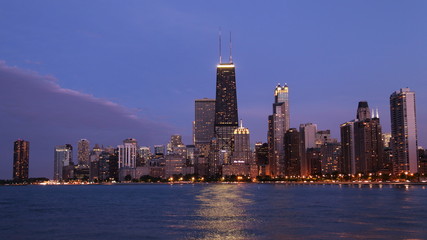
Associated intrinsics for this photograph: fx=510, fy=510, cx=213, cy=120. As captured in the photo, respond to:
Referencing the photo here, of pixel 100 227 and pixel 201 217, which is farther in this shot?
pixel 201 217

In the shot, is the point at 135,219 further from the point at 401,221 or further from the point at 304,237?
the point at 401,221

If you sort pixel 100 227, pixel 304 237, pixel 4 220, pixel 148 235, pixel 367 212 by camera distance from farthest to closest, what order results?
pixel 367 212 → pixel 4 220 → pixel 100 227 → pixel 148 235 → pixel 304 237

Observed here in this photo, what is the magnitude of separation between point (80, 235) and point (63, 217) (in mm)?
27125

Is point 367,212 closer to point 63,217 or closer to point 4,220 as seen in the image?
point 63,217

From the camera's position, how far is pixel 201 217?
260ft

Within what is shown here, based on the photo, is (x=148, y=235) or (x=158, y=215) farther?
(x=158, y=215)

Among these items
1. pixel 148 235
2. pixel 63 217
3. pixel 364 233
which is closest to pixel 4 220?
pixel 63 217

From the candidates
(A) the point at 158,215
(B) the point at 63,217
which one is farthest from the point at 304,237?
(B) the point at 63,217

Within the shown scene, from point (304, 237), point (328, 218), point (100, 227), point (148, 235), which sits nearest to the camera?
point (304, 237)

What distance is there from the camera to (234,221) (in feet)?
238

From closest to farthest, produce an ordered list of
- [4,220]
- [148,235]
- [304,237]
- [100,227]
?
1. [304,237]
2. [148,235]
3. [100,227]
4. [4,220]

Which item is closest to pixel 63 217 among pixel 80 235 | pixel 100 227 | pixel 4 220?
pixel 4 220

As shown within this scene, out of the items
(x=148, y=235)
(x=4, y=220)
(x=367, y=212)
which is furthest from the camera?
(x=367, y=212)

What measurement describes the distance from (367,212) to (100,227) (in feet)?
152
